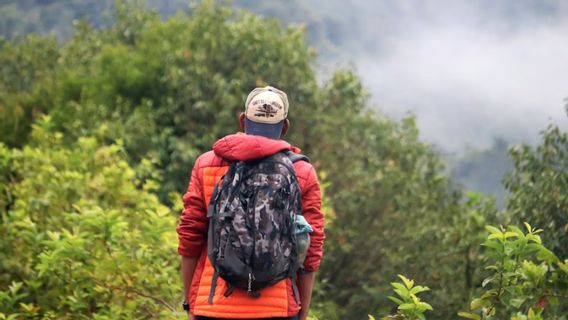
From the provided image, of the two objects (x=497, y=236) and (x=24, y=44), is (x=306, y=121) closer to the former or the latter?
Result: (x=497, y=236)

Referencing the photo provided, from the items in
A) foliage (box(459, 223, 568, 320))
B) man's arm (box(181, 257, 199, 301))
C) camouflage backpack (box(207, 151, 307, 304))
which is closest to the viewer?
camouflage backpack (box(207, 151, 307, 304))

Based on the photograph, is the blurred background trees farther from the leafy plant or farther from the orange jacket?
the leafy plant

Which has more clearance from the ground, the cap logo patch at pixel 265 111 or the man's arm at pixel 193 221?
the cap logo patch at pixel 265 111

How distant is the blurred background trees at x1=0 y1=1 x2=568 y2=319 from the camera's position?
5.87 metres

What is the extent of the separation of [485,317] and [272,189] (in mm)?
1270

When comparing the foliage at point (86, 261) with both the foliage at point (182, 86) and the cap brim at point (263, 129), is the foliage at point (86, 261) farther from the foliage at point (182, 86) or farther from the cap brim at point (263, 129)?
the foliage at point (182, 86)

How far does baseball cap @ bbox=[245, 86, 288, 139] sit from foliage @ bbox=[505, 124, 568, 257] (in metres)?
4.59

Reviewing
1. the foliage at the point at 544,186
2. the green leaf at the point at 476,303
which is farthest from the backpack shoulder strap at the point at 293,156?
the foliage at the point at 544,186

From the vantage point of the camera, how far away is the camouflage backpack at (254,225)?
10.6ft

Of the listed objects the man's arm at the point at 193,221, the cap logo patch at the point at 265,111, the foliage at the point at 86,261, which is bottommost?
the foliage at the point at 86,261

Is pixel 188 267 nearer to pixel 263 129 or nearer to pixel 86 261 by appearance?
pixel 263 129

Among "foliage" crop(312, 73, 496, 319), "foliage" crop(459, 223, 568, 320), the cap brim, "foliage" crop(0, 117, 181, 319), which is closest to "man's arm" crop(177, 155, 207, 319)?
the cap brim

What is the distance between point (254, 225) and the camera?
3.23 metres

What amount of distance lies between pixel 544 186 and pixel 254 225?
583cm
